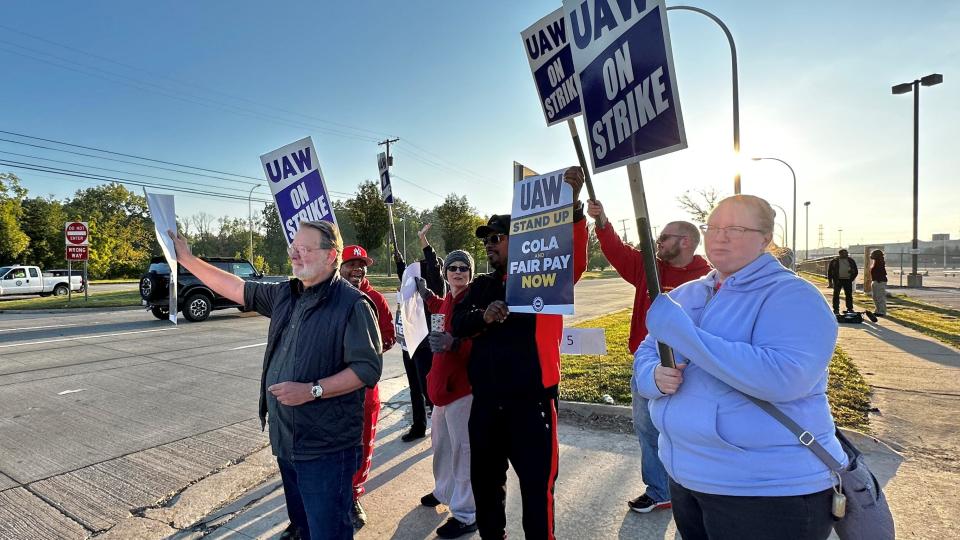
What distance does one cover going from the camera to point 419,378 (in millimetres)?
4832

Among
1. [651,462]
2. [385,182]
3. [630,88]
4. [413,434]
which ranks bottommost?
[413,434]

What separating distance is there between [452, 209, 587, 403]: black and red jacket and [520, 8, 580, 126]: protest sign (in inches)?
35.3

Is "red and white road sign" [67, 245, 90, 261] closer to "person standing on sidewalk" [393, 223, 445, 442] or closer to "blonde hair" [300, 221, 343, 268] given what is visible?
"person standing on sidewalk" [393, 223, 445, 442]

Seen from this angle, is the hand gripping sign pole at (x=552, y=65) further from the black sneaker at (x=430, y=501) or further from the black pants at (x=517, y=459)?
the black sneaker at (x=430, y=501)

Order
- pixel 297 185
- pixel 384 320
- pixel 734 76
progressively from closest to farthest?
pixel 384 320 < pixel 297 185 < pixel 734 76

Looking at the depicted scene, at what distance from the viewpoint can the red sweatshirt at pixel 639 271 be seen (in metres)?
3.35

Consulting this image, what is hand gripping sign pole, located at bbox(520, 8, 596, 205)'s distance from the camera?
10.4ft

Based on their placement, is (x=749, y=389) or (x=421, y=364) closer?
(x=749, y=389)

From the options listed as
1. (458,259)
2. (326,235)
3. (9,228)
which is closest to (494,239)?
(458,259)

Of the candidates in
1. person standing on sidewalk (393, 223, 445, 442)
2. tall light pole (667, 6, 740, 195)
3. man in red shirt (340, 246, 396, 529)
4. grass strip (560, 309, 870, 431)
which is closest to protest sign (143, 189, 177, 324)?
man in red shirt (340, 246, 396, 529)

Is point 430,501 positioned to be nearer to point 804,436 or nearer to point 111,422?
point 804,436

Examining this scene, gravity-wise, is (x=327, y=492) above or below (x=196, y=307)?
above

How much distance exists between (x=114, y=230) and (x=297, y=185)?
5677 cm

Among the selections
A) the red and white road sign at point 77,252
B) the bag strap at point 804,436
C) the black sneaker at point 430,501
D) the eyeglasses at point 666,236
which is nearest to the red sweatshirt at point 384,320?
the black sneaker at point 430,501
